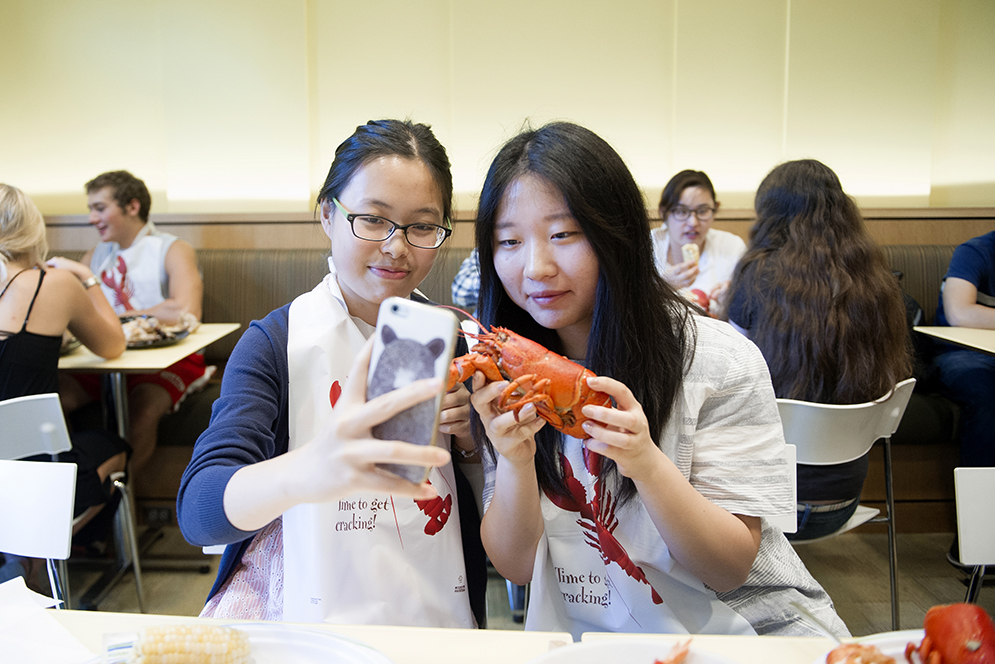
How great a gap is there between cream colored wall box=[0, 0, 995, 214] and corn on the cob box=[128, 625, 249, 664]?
4.41 m

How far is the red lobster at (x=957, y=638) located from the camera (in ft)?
2.46

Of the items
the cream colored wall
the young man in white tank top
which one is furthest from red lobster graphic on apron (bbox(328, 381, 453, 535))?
the cream colored wall

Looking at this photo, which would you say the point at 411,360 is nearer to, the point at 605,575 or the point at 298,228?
the point at 605,575

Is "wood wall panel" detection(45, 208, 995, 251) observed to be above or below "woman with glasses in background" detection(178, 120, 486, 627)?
above

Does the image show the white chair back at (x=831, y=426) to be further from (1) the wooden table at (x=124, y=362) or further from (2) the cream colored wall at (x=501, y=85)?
(2) the cream colored wall at (x=501, y=85)

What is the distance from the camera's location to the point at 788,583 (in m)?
1.24

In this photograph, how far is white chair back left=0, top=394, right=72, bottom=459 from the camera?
206 cm

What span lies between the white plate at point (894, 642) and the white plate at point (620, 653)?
17 centimetres

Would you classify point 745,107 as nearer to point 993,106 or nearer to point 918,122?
point 918,122

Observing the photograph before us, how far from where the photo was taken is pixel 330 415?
1241 millimetres

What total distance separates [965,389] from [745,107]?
8.65 ft

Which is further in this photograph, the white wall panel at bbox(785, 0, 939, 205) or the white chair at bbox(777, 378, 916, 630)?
the white wall panel at bbox(785, 0, 939, 205)

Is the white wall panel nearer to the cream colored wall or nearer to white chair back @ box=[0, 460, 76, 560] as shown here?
the cream colored wall

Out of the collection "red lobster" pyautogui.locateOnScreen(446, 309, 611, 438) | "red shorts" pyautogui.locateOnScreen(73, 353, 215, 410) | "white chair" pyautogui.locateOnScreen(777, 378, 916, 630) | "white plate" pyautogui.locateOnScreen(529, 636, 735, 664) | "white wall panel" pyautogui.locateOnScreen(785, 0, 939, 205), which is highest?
"white wall panel" pyautogui.locateOnScreen(785, 0, 939, 205)
